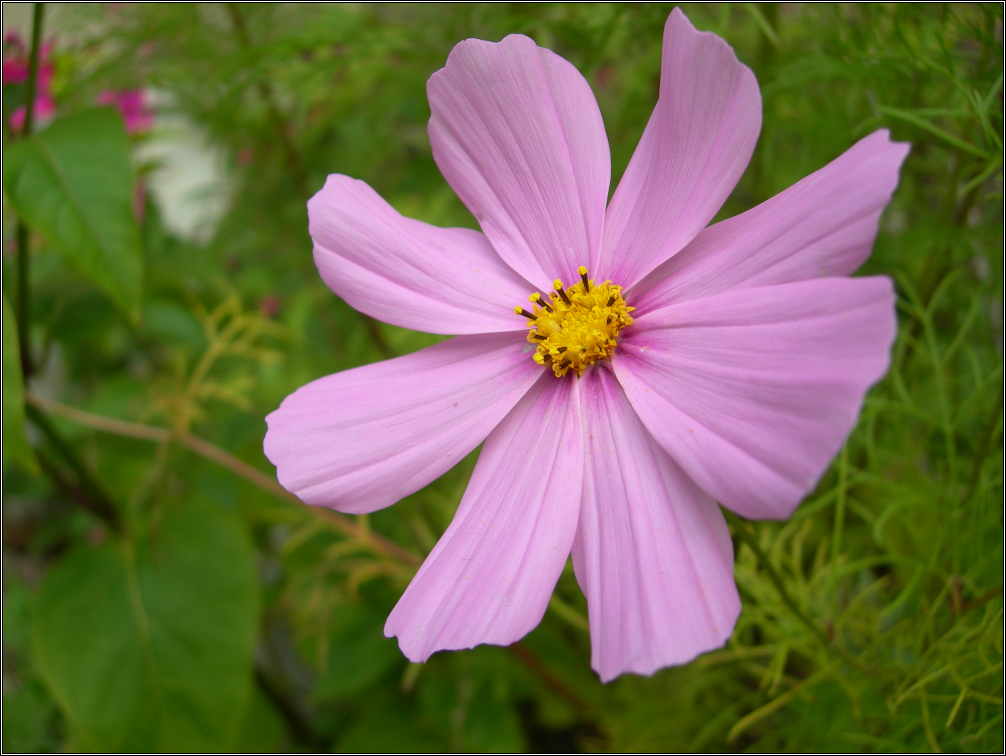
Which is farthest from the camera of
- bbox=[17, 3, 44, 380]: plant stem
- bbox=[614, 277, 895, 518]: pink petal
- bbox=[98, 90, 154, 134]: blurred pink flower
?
bbox=[98, 90, 154, 134]: blurred pink flower

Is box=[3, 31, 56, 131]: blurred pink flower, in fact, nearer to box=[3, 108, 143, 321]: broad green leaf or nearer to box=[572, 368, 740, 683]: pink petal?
box=[3, 108, 143, 321]: broad green leaf

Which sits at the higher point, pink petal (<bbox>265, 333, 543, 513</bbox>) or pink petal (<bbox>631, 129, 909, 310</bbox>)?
pink petal (<bbox>631, 129, 909, 310</bbox>)

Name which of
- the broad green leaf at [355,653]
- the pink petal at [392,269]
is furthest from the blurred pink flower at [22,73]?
the broad green leaf at [355,653]

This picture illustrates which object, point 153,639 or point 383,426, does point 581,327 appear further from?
point 153,639

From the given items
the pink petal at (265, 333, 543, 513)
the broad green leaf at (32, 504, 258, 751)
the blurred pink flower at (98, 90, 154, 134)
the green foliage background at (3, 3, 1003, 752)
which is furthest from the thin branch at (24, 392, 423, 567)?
the blurred pink flower at (98, 90, 154, 134)

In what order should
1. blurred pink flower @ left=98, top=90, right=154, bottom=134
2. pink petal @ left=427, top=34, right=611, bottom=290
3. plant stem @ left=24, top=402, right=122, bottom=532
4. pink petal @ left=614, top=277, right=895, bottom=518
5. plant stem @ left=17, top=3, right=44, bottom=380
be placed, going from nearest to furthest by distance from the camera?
pink petal @ left=614, top=277, right=895, bottom=518
pink petal @ left=427, top=34, right=611, bottom=290
plant stem @ left=17, top=3, right=44, bottom=380
plant stem @ left=24, top=402, right=122, bottom=532
blurred pink flower @ left=98, top=90, right=154, bottom=134

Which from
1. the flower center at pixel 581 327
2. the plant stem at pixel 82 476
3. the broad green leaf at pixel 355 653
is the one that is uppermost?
the flower center at pixel 581 327

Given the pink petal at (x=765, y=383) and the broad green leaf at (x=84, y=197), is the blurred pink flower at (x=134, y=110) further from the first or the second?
the pink petal at (x=765, y=383)
